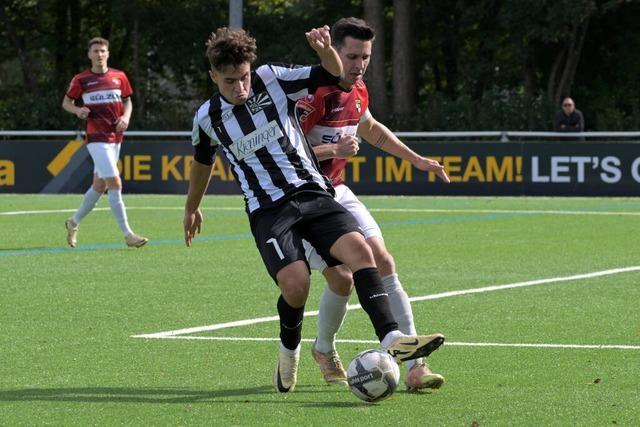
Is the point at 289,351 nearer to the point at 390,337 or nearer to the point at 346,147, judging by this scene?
the point at 390,337

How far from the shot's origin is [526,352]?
8938mm

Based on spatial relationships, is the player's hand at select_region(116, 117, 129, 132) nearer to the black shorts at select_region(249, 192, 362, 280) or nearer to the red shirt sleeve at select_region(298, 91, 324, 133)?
the red shirt sleeve at select_region(298, 91, 324, 133)

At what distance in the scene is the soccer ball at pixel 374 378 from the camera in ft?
23.6

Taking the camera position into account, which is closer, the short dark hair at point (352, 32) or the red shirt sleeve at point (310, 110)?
the short dark hair at point (352, 32)

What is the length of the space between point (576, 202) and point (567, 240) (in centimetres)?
813

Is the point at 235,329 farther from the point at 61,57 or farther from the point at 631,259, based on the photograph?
the point at 61,57

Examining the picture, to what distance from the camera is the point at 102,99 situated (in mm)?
17625

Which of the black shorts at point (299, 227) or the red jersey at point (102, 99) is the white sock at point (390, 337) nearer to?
the black shorts at point (299, 227)

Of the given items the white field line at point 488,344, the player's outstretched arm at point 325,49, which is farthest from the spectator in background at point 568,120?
the player's outstretched arm at point 325,49

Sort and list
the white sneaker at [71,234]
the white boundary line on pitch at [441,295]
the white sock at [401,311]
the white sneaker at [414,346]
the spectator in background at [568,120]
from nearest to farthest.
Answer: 1. the white sneaker at [414,346]
2. the white sock at [401,311]
3. the white boundary line on pitch at [441,295]
4. the white sneaker at [71,234]
5. the spectator in background at [568,120]

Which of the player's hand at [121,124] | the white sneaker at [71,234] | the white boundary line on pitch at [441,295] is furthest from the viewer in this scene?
the player's hand at [121,124]

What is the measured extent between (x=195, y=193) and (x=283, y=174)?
708 millimetres

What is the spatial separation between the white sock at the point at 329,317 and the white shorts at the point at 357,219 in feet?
0.57

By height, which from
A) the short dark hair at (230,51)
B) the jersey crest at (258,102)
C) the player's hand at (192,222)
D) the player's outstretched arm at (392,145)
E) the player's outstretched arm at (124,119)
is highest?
the short dark hair at (230,51)
